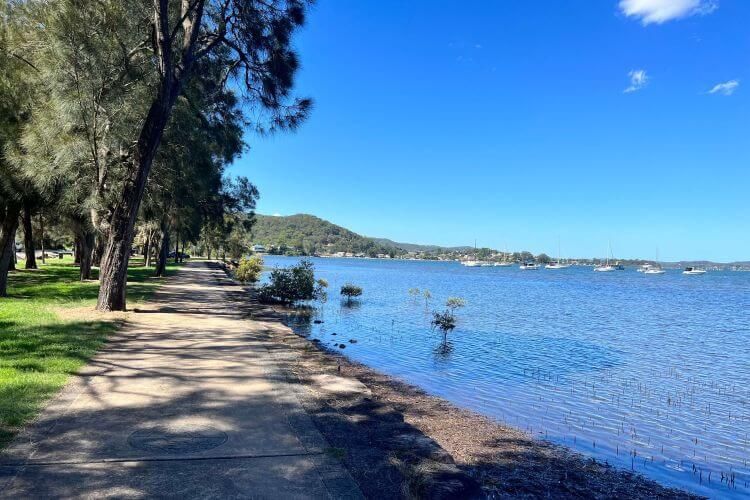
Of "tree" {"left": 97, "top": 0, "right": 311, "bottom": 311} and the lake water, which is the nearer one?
the lake water

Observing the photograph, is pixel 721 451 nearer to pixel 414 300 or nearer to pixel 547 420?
pixel 547 420

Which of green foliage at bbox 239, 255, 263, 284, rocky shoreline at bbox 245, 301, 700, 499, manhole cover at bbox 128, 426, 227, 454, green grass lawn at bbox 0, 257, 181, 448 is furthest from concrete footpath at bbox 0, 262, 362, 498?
green foliage at bbox 239, 255, 263, 284

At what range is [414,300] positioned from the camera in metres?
34.1

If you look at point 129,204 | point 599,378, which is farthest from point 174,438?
point 599,378

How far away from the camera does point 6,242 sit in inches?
635

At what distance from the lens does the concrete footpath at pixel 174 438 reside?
383 centimetres

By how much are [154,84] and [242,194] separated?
794 inches

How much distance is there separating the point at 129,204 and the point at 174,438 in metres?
9.97

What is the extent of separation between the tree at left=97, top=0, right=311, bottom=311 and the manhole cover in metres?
9.51

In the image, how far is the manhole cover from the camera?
180 inches

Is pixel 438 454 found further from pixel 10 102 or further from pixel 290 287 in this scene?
pixel 290 287

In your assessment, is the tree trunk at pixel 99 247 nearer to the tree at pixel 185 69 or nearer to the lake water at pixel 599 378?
the tree at pixel 185 69

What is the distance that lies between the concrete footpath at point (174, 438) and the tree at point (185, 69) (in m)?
5.53

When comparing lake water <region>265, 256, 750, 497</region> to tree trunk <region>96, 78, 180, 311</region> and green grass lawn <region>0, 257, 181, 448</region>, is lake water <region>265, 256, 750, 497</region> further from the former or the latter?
green grass lawn <region>0, 257, 181, 448</region>
